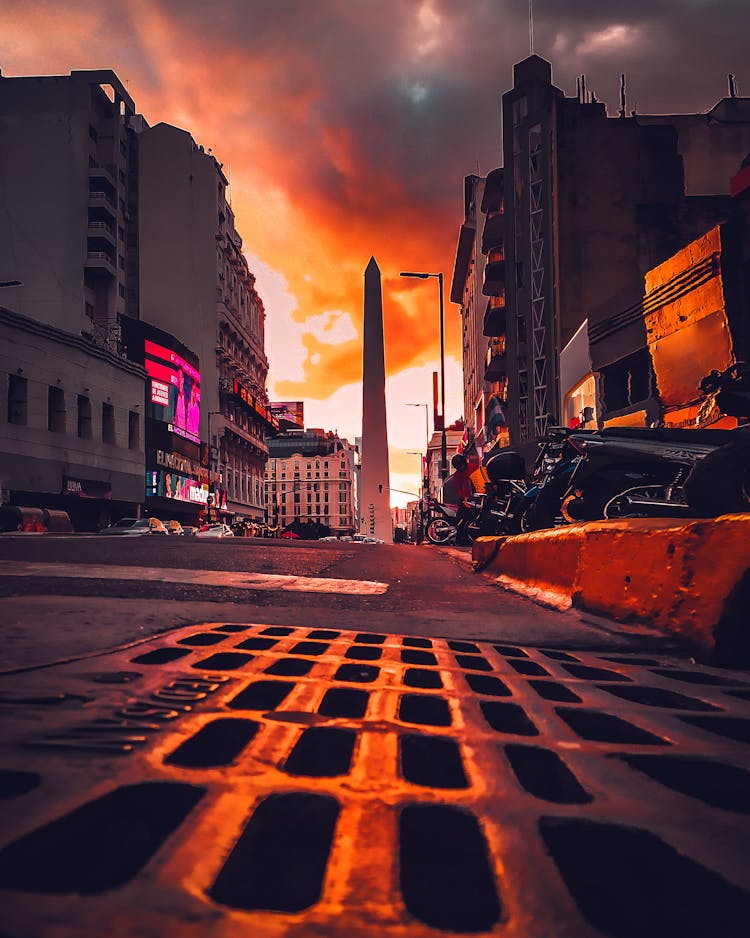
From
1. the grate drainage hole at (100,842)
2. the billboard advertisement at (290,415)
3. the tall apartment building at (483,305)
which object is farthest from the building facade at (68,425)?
the billboard advertisement at (290,415)

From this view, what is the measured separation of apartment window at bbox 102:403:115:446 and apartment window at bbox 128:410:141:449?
5.88ft

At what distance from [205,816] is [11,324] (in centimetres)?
3406

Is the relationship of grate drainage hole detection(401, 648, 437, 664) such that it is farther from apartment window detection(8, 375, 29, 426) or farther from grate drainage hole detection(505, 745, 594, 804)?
apartment window detection(8, 375, 29, 426)

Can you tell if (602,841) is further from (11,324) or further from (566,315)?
(11,324)

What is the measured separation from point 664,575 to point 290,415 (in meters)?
136

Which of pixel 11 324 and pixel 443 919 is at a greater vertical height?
pixel 11 324

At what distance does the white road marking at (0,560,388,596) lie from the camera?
212 inches

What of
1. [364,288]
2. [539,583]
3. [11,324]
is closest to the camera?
[539,583]

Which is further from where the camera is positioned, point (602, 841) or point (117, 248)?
point (117, 248)

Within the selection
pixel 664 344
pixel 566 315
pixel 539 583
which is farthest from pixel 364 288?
pixel 539 583

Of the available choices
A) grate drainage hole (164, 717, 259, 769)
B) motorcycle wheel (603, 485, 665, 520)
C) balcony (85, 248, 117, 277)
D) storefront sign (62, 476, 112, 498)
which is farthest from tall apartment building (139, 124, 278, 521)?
grate drainage hole (164, 717, 259, 769)

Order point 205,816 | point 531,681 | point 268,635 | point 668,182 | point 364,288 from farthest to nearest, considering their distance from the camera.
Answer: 1. point 364,288
2. point 668,182
3. point 268,635
4. point 531,681
5. point 205,816

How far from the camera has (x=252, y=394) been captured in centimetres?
6762

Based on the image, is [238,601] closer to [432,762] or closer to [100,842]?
[432,762]
